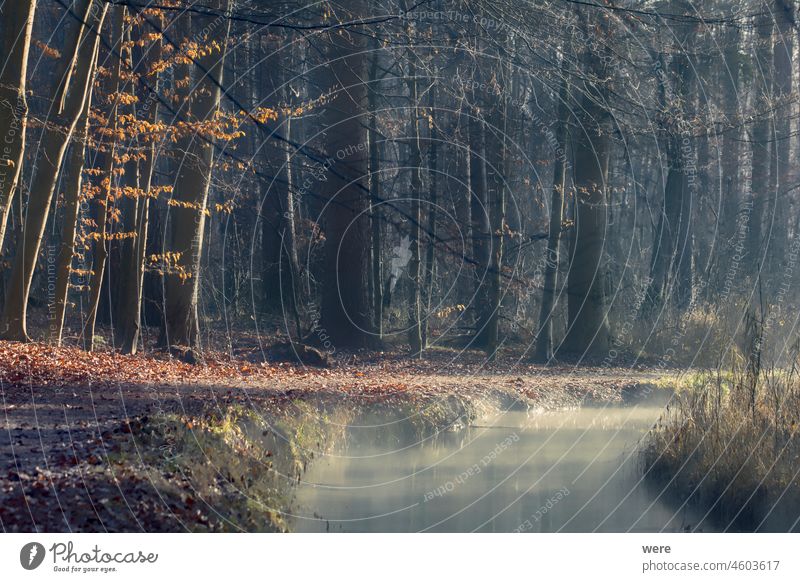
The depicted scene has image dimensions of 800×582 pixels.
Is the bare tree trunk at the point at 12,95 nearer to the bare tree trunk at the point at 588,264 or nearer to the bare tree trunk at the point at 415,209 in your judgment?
the bare tree trunk at the point at 415,209

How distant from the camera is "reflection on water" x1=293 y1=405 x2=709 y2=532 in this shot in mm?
10359

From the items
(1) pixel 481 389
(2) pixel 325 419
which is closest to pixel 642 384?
(1) pixel 481 389

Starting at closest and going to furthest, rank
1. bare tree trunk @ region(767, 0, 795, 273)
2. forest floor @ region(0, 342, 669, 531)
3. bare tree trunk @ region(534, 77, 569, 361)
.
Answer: forest floor @ region(0, 342, 669, 531), bare tree trunk @ region(767, 0, 795, 273), bare tree trunk @ region(534, 77, 569, 361)

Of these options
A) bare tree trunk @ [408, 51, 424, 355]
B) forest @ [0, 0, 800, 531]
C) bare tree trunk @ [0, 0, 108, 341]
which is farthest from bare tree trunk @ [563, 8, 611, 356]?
bare tree trunk @ [0, 0, 108, 341]

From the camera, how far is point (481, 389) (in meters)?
17.3

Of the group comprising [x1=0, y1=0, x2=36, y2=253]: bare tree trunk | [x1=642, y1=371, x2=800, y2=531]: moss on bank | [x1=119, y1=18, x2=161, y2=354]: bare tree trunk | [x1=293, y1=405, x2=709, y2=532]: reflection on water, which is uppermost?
[x1=0, y1=0, x2=36, y2=253]: bare tree trunk

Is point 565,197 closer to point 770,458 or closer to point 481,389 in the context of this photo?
point 481,389

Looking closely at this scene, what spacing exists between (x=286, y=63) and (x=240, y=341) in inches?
292

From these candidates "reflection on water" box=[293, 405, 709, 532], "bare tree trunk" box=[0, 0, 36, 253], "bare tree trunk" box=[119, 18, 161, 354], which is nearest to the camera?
"reflection on water" box=[293, 405, 709, 532]

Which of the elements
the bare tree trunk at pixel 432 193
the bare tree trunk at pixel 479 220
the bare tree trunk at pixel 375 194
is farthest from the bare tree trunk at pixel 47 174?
the bare tree trunk at pixel 479 220

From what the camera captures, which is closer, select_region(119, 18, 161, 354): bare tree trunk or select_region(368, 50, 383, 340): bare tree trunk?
select_region(119, 18, 161, 354): bare tree trunk

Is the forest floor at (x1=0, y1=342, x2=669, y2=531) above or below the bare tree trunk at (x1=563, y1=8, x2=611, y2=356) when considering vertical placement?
below

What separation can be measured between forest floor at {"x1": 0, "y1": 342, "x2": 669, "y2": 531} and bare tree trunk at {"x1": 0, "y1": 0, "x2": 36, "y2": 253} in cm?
280

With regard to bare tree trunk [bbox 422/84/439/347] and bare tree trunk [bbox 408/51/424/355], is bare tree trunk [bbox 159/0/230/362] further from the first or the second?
bare tree trunk [bbox 422/84/439/347]
